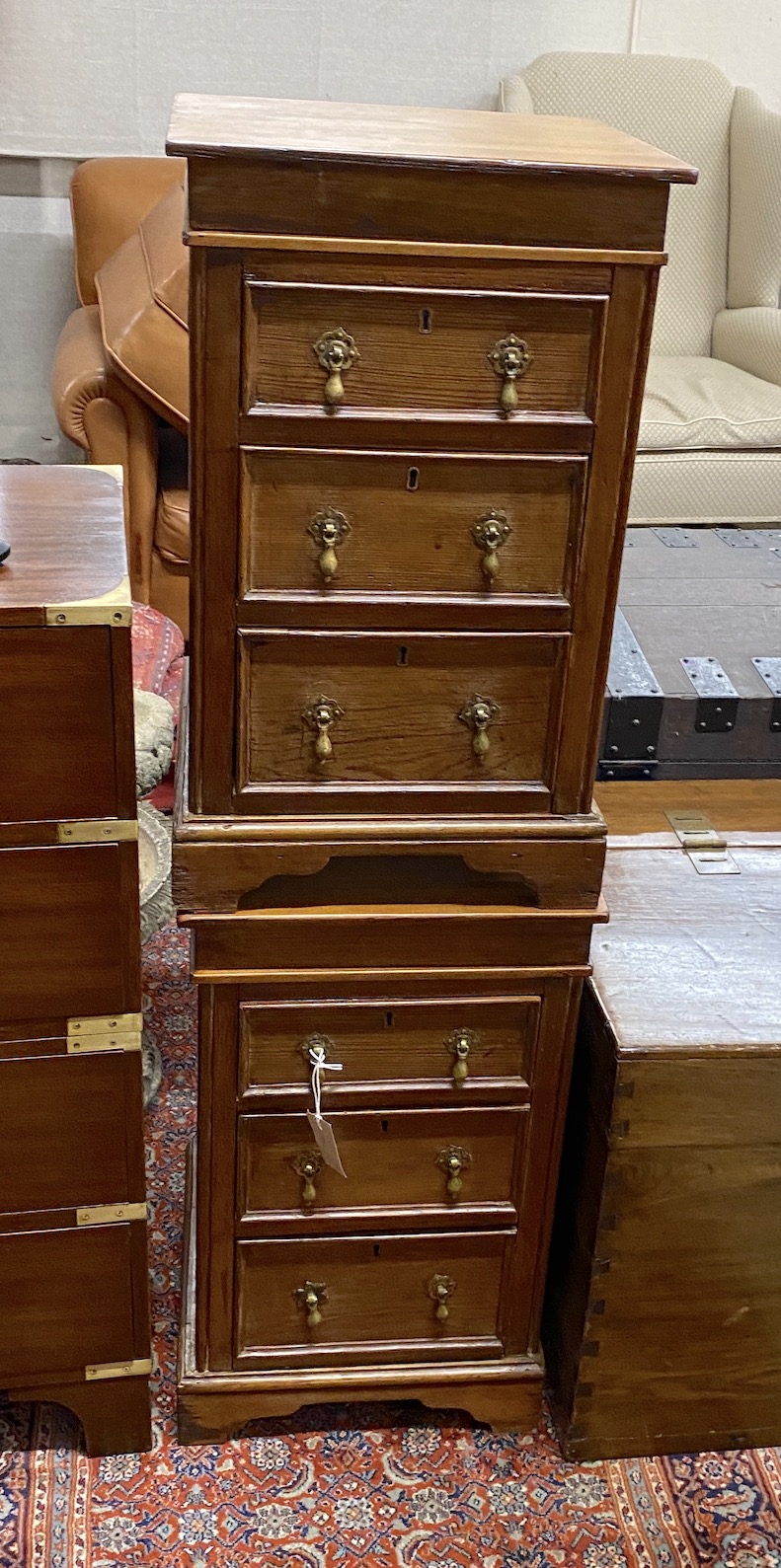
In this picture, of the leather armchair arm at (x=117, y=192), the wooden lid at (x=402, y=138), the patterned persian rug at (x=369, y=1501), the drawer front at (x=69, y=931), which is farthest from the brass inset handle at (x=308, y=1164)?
the leather armchair arm at (x=117, y=192)

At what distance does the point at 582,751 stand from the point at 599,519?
22 centimetres

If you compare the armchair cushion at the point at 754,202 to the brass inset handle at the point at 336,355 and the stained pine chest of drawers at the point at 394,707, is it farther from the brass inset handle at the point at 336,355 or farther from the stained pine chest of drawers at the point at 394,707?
the brass inset handle at the point at 336,355

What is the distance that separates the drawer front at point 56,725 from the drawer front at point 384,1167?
15.5 inches

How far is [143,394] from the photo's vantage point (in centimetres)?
284

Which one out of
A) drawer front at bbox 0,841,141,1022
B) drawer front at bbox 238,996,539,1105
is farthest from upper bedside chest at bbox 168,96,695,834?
drawer front at bbox 238,996,539,1105

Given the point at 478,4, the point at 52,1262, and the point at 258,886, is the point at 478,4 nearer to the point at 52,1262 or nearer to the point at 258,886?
the point at 258,886

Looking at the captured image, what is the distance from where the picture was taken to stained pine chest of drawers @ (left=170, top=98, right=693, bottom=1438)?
1.06 m

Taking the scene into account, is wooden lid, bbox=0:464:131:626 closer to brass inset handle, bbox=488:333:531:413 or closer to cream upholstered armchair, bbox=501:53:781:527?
brass inset handle, bbox=488:333:531:413

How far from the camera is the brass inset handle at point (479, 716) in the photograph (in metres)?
1.23

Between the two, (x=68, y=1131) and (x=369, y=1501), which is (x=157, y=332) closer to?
(x=68, y=1131)

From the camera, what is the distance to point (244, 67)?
144 inches

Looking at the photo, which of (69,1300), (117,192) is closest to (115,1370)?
(69,1300)

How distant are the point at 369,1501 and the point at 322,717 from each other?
86 cm

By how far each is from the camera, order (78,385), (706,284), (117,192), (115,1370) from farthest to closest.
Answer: (706,284) < (117,192) < (78,385) < (115,1370)
